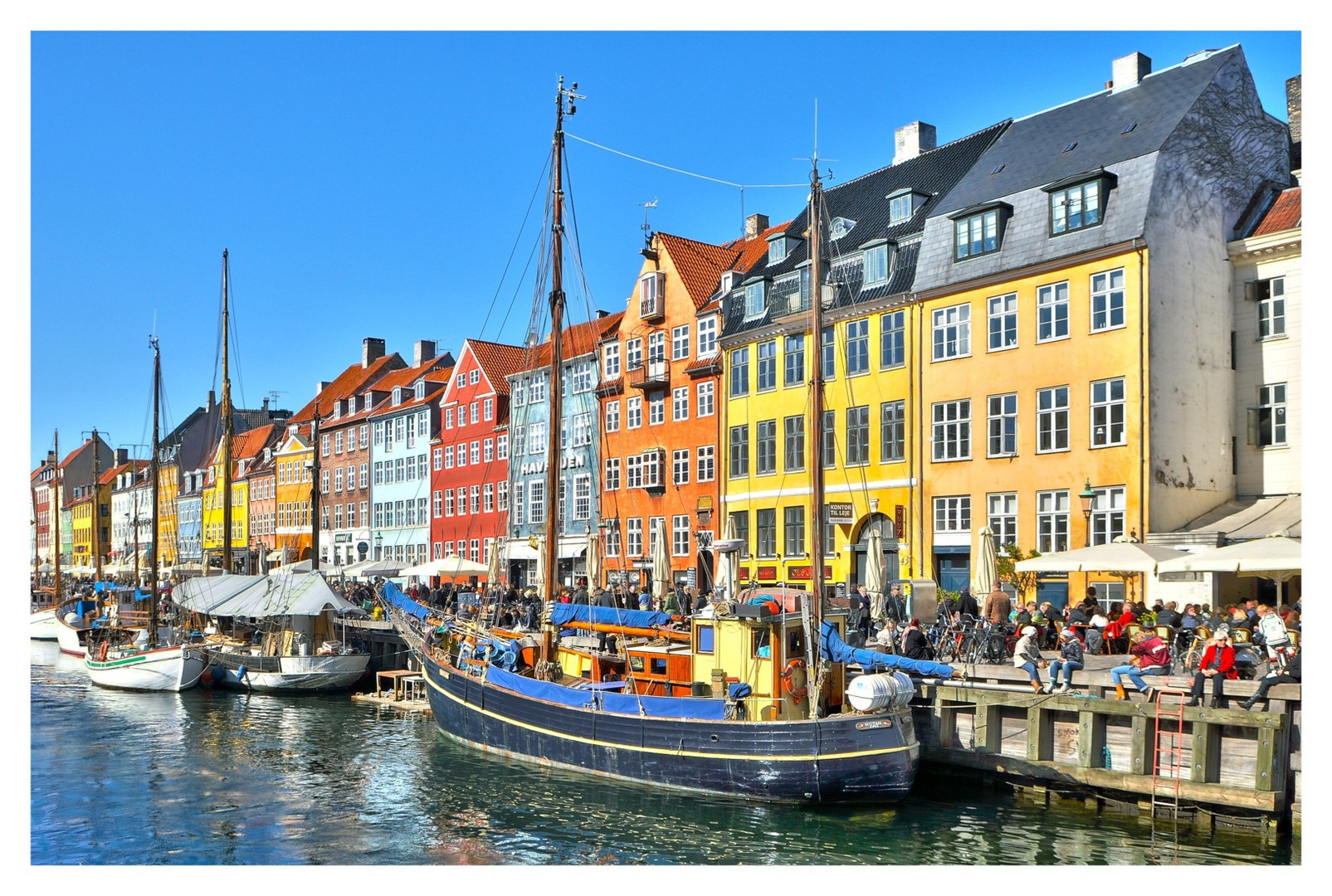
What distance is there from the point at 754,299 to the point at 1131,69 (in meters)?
13.7

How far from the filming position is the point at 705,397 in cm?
4384

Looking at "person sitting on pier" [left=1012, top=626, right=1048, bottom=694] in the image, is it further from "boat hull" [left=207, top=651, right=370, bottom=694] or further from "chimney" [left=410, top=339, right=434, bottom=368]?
"chimney" [left=410, top=339, right=434, bottom=368]

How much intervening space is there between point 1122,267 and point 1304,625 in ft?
50.8

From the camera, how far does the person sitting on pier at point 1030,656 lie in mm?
20797

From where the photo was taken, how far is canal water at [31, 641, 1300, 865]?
16.8 meters

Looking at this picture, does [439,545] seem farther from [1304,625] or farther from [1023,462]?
[1304,625]

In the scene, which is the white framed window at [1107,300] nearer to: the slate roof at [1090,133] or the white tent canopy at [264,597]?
the slate roof at [1090,133]

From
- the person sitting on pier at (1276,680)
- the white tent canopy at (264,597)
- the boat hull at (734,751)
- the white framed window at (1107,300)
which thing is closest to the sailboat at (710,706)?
the boat hull at (734,751)

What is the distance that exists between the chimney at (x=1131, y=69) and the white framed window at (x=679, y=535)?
783 inches

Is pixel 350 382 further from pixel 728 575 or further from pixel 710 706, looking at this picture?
pixel 710 706

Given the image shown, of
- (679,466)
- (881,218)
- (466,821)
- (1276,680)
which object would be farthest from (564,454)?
(1276,680)

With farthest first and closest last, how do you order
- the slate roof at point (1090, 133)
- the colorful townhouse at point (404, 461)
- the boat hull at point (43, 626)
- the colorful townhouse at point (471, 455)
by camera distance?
the boat hull at point (43, 626) < the colorful townhouse at point (404, 461) < the colorful townhouse at point (471, 455) < the slate roof at point (1090, 133)

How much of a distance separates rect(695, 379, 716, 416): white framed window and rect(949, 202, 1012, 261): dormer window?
460 inches

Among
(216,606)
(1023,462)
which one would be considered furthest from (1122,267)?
(216,606)
